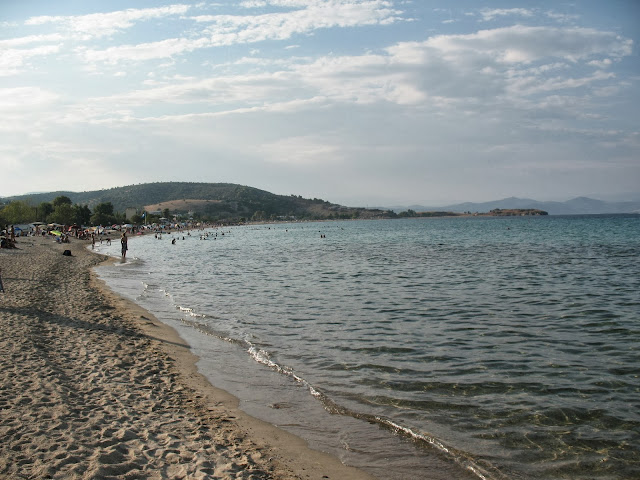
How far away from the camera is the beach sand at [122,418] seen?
4.93 m

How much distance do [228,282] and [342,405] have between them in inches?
640

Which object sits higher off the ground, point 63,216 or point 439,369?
point 63,216

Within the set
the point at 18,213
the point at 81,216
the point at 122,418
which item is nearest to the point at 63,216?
the point at 81,216

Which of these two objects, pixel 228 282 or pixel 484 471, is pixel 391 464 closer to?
pixel 484 471

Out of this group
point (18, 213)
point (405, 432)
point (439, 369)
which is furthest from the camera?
point (18, 213)

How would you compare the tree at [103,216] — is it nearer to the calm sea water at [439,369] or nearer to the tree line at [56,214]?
the tree line at [56,214]

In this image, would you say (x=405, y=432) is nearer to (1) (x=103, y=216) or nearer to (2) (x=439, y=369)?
(2) (x=439, y=369)

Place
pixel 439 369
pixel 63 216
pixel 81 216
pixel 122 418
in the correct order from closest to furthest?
pixel 122 418, pixel 439 369, pixel 63 216, pixel 81 216

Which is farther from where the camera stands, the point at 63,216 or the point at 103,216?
the point at 103,216

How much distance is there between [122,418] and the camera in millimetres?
6191

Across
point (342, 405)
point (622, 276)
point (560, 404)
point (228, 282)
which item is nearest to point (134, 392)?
point (342, 405)

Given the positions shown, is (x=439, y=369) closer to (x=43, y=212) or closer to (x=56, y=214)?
(x=56, y=214)

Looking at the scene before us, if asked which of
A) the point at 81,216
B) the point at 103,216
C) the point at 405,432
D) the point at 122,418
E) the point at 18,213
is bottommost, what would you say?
the point at 405,432

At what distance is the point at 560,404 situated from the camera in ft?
23.8
